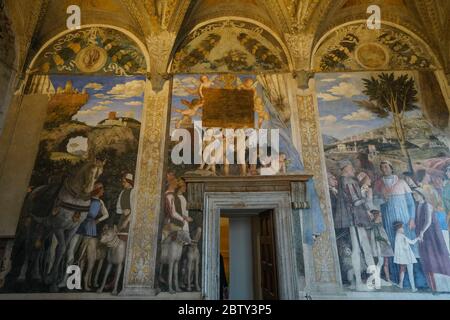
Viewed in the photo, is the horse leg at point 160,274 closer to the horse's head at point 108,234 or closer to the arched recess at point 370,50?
the horse's head at point 108,234

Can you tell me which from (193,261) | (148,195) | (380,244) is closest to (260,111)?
(148,195)

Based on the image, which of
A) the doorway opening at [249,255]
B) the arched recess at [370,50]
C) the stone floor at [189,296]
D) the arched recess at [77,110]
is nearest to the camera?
the stone floor at [189,296]

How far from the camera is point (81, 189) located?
18.8ft

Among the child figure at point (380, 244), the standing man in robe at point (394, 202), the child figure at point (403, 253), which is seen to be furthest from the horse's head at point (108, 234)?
the child figure at point (403, 253)

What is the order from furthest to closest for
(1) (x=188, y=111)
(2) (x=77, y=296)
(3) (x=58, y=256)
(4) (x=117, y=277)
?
1. (1) (x=188, y=111)
2. (3) (x=58, y=256)
3. (4) (x=117, y=277)
4. (2) (x=77, y=296)

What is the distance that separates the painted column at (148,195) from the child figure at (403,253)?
4477mm

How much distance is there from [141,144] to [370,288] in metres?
5.20

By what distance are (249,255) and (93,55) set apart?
602 centimetres

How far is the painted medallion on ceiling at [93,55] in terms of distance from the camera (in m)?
6.77

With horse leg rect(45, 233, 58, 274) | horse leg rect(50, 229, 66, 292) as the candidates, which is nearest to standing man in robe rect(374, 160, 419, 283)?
horse leg rect(50, 229, 66, 292)

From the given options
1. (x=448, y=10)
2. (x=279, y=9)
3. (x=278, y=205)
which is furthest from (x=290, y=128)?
(x=448, y=10)

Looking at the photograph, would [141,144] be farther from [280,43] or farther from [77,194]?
[280,43]

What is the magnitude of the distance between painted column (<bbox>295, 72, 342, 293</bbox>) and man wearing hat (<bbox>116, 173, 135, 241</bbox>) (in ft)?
11.3

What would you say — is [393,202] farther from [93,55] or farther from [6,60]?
[6,60]
